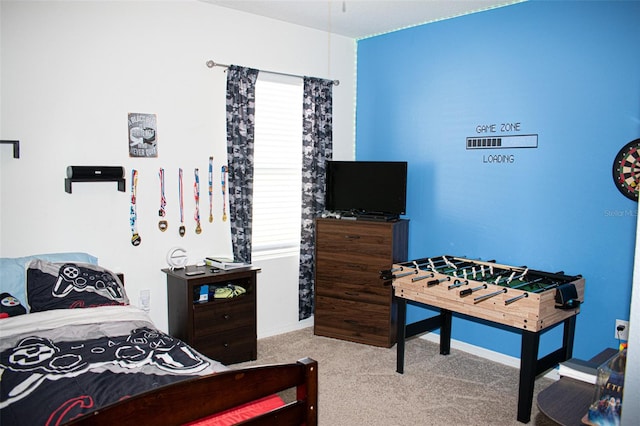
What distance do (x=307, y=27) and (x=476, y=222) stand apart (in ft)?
7.71

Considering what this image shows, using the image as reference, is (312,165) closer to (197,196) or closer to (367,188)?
(367,188)

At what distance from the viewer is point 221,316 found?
374 centimetres

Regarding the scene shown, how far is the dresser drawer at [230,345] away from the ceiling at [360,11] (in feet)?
8.54

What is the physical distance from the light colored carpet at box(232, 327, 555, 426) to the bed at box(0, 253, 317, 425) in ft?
1.53

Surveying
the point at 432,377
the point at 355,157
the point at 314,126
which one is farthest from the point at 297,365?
the point at 355,157

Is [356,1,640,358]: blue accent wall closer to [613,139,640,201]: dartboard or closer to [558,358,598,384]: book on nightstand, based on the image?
[613,139,640,201]: dartboard

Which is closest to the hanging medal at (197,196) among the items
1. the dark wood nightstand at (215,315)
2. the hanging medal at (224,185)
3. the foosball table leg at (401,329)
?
the hanging medal at (224,185)

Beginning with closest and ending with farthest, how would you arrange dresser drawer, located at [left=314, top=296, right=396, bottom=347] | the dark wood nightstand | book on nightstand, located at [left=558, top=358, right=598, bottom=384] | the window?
book on nightstand, located at [left=558, top=358, right=598, bottom=384] < the dark wood nightstand < dresser drawer, located at [left=314, top=296, right=396, bottom=347] < the window

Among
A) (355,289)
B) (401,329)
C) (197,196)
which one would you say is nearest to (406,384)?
(401,329)

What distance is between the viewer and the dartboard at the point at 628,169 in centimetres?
316

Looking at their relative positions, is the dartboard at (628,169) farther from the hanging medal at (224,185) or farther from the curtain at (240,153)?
the hanging medal at (224,185)

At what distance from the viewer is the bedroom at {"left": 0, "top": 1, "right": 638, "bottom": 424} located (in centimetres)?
321

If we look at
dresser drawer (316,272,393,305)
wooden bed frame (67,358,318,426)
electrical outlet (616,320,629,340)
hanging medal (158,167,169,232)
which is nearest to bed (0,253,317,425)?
wooden bed frame (67,358,318,426)

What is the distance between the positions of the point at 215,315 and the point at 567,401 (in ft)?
8.25
